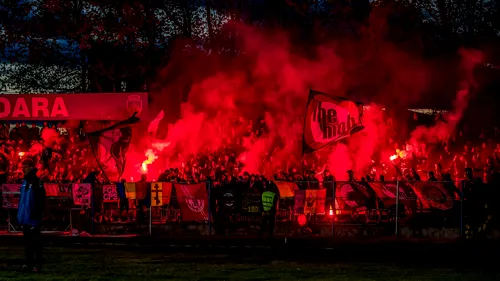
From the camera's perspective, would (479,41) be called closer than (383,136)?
No

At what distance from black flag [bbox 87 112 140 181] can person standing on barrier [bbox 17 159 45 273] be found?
34.4ft

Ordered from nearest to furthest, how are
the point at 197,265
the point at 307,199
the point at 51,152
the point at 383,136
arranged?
the point at 197,265, the point at 307,199, the point at 51,152, the point at 383,136

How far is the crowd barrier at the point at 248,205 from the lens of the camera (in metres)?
21.6

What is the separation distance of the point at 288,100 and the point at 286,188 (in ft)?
46.7

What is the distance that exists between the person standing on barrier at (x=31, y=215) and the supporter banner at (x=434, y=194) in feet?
33.7

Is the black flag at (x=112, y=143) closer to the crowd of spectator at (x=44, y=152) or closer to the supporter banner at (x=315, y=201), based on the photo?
the crowd of spectator at (x=44, y=152)

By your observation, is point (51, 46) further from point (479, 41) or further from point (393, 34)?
point (479, 41)

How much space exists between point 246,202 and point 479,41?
19355 millimetres

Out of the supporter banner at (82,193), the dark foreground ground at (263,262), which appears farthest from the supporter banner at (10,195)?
the dark foreground ground at (263,262)

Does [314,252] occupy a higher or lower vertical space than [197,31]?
lower

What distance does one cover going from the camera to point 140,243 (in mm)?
20625

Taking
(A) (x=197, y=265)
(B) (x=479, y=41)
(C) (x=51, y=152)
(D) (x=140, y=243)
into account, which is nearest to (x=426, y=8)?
(B) (x=479, y=41)

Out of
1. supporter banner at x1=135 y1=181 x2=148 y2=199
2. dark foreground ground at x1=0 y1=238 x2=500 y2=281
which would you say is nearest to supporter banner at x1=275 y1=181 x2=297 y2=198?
dark foreground ground at x1=0 y1=238 x2=500 y2=281

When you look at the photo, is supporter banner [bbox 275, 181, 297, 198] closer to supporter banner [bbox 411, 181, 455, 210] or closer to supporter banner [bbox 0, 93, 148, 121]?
supporter banner [bbox 411, 181, 455, 210]
